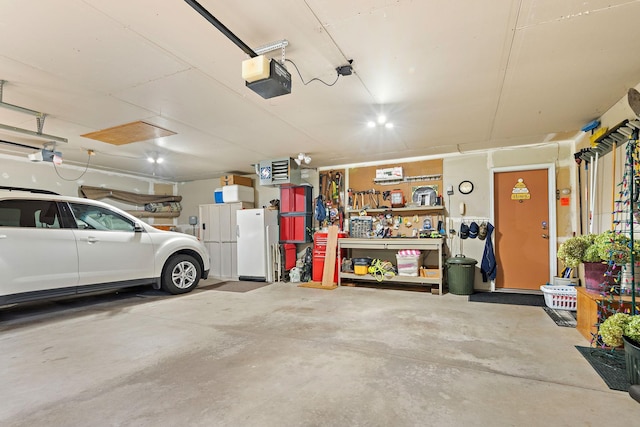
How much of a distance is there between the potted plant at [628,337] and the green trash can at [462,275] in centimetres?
254

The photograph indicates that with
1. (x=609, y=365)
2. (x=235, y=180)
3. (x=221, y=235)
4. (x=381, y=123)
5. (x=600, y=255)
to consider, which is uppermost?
(x=381, y=123)

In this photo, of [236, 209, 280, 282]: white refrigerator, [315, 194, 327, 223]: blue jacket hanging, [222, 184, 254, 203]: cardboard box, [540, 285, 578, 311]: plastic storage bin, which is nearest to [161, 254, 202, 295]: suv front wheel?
[236, 209, 280, 282]: white refrigerator

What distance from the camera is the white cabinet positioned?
6.73 meters

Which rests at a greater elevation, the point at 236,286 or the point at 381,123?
the point at 381,123

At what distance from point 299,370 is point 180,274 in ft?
11.6

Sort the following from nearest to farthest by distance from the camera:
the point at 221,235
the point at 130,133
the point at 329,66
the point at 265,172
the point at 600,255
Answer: the point at 329,66 → the point at 600,255 → the point at 130,133 → the point at 265,172 → the point at 221,235

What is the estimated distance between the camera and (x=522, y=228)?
16.1 feet

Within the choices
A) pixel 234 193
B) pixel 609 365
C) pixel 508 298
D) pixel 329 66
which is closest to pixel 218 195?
pixel 234 193

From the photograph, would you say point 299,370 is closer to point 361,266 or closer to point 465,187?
point 361,266

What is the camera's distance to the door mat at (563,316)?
125 inches

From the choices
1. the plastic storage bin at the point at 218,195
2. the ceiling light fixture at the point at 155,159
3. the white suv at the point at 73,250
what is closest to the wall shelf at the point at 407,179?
the plastic storage bin at the point at 218,195

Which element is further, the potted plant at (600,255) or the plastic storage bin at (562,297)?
the plastic storage bin at (562,297)

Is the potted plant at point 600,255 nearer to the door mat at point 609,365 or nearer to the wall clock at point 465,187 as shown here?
the door mat at point 609,365

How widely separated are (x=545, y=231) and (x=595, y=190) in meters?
1.28
